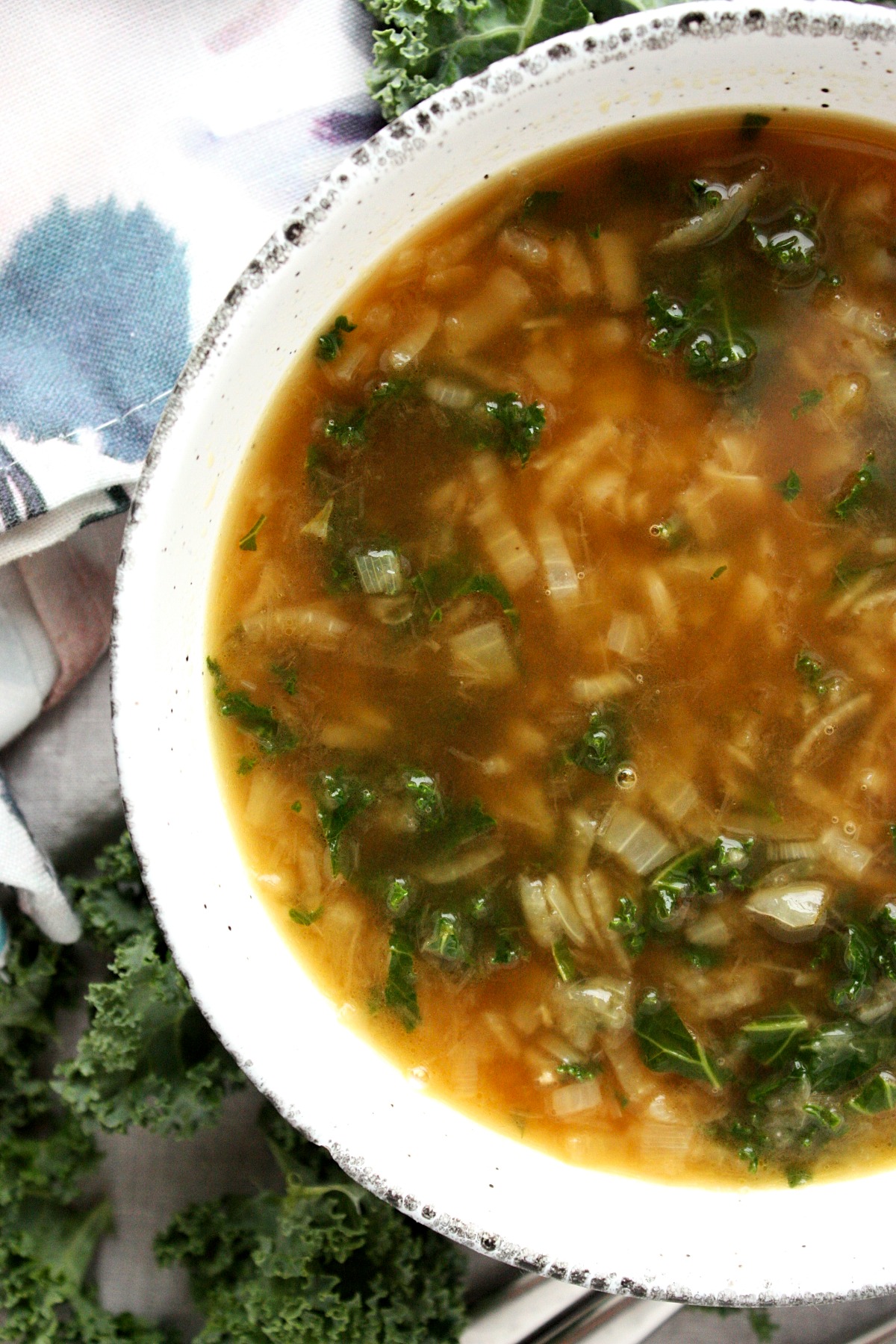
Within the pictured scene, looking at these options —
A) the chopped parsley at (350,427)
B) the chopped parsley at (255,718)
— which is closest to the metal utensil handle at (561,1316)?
the chopped parsley at (255,718)

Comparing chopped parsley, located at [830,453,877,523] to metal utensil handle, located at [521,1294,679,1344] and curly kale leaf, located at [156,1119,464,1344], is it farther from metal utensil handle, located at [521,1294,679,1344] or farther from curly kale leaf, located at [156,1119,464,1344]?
metal utensil handle, located at [521,1294,679,1344]

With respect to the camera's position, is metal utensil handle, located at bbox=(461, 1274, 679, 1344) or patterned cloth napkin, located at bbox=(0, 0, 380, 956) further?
metal utensil handle, located at bbox=(461, 1274, 679, 1344)

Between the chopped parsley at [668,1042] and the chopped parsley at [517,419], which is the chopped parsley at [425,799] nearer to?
the chopped parsley at [668,1042]

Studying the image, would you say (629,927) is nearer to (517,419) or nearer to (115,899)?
(517,419)

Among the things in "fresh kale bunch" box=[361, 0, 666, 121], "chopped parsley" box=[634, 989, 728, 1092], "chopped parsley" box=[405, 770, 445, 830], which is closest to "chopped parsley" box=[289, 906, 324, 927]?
"chopped parsley" box=[405, 770, 445, 830]

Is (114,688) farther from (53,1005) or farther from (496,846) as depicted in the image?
(53,1005)
